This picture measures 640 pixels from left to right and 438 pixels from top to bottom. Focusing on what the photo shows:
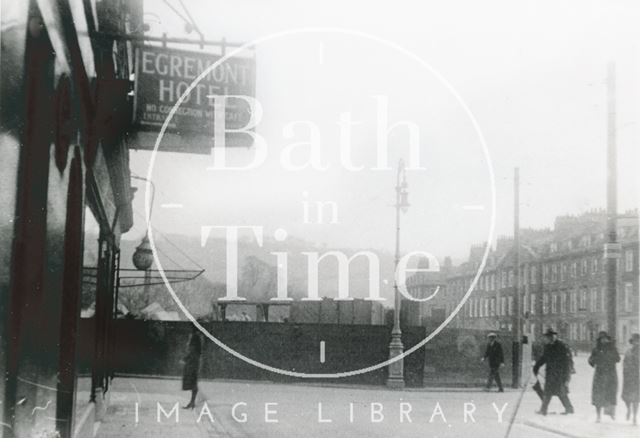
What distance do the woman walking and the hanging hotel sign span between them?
738cm

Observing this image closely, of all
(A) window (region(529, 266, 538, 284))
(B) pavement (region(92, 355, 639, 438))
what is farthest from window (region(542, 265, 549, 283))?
(B) pavement (region(92, 355, 639, 438))

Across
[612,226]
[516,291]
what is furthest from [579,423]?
[516,291]

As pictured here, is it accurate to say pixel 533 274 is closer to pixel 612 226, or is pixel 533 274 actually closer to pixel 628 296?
pixel 628 296

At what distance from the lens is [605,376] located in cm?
1156

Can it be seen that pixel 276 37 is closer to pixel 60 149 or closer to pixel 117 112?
pixel 117 112

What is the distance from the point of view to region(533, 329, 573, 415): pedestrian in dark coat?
1220cm

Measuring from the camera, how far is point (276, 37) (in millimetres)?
6289

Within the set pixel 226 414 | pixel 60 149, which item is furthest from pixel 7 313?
pixel 226 414

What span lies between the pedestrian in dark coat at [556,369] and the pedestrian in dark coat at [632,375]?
2.76ft

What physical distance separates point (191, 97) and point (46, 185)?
248cm

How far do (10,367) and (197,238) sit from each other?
3849 millimetres

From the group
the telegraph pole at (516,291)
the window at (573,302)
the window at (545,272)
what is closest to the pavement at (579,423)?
the telegraph pole at (516,291)

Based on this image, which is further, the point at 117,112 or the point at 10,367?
the point at 117,112

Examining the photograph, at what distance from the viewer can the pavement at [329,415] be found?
971 cm
